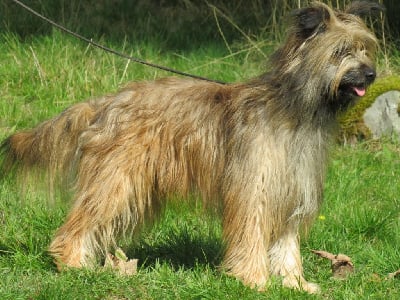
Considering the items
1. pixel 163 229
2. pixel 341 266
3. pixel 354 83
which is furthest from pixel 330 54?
pixel 163 229

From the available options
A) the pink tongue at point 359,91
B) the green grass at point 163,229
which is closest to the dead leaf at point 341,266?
the green grass at point 163,229

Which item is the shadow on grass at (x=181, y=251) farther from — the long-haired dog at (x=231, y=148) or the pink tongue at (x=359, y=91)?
the pink tongue at (x=359, y=91)

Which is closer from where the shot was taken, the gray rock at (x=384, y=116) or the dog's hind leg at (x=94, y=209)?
the dog's hind leg at (x=94, y=209)

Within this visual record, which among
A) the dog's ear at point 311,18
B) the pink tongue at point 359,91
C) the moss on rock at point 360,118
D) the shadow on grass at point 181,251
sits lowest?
the shadow on grass at point 181,251

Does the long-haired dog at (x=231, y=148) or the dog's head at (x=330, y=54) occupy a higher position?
the dog's head at (x=330, y=54)

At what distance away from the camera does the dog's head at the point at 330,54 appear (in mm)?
5594

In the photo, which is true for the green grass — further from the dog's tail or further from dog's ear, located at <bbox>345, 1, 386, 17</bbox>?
dog's ear, located at <bbox>345, 1, 386, 17</bbox>

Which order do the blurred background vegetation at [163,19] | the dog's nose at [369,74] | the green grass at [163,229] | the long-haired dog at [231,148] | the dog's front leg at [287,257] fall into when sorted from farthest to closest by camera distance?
the blurred background vegetation at [163,19]
the dog's front leg at [287,257]
the green grass at [163,229]
the long-haired dog at [231,148]
the dog's nose at [369,74]

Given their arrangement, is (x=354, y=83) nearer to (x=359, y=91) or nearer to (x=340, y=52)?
(x=359, y=91)

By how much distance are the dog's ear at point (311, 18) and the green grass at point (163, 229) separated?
4.82ft

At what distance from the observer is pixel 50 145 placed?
6.43 m

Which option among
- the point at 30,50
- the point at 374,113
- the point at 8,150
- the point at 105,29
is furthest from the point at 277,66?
the point at 105,29

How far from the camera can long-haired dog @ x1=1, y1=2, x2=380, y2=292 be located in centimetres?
571

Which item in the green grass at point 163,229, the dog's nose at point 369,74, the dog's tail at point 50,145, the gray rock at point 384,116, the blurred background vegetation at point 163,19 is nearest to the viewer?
the dog's nose at point 369,74
